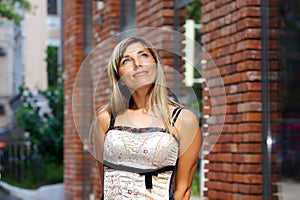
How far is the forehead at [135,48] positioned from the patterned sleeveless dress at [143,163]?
0.31m

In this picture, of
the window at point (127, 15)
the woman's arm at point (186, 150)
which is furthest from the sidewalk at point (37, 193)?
the woman's arm at point (186, 150)

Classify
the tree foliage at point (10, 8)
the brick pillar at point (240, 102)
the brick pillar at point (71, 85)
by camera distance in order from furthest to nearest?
the tree foliage at point (10, 8) < the brick pillar at point (71, 85) < the brick pillar at point (240, 102)

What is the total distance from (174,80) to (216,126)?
80 cm

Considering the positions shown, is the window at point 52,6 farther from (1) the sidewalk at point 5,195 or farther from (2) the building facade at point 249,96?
(2) the building facade at point 249,96

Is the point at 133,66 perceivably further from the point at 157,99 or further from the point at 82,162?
the point at 82,162

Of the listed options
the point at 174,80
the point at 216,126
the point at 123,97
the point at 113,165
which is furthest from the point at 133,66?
the point at 174,80

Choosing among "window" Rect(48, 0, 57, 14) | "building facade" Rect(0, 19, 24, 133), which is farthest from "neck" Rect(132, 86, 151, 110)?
"building facade" Rect(0, 19, 24, 133)

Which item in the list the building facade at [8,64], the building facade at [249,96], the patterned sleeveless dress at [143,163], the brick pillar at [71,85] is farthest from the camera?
the building facade at [8,64]

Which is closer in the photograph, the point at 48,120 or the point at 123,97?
the point at 123,97

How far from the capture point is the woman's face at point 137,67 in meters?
3.07

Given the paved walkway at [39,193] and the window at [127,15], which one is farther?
the window at [127,15]

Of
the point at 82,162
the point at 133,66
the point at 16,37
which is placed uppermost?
the point at 16,37

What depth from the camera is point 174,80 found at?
173 inches

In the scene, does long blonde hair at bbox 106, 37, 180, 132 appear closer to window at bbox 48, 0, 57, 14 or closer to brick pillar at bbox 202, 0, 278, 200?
brick pillar at bbox 202, 0, 278, 200
